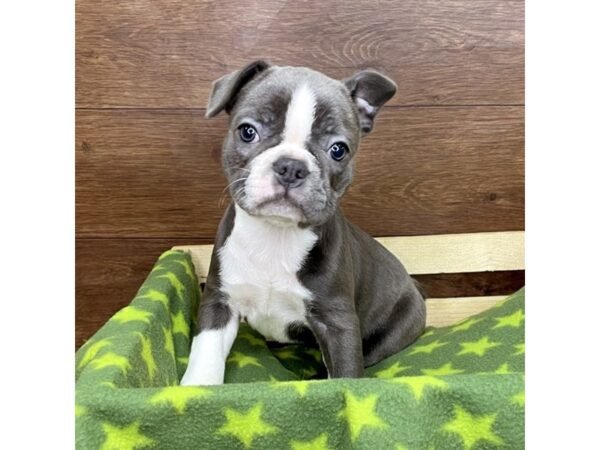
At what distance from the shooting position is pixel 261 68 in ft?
5.95

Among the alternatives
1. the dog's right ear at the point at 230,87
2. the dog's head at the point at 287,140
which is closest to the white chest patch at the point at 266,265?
the dog's head at the point at 287,140

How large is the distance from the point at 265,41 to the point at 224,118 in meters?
0.32

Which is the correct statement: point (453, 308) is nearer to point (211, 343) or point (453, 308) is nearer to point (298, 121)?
point (211, 343)

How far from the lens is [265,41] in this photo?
7.92ft

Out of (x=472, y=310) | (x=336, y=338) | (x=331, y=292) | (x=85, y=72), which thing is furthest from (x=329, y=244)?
(x=85, y=72)

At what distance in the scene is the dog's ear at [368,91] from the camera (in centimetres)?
186

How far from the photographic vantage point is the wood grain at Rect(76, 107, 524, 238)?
2.45 m

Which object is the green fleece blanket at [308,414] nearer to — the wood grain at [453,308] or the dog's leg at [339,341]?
the dog's leg at [339,341]

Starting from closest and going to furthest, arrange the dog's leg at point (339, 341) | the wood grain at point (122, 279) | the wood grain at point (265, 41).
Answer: the dog's leg at point (339, 341) < the wood grain at point (265, 41) < the wood grain at point (122, 279)

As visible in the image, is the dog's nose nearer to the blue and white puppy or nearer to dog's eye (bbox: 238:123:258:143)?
the blue and white puppy

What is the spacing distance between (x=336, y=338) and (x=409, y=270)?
2.77 ft

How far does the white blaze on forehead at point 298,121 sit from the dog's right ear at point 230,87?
19 cm

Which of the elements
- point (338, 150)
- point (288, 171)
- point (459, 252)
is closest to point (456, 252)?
point (459, 252)

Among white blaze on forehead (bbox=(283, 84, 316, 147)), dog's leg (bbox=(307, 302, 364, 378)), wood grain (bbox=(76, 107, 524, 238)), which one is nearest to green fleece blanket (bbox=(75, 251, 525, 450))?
dog's leg (bbox=(307, 302, 364, 378))
